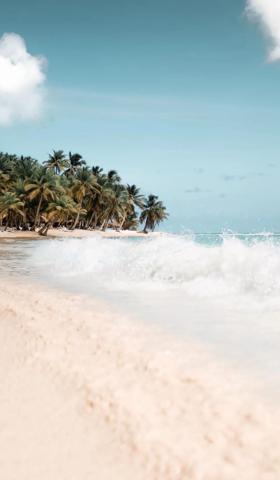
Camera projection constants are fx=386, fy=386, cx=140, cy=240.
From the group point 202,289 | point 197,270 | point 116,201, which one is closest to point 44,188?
point 116,201

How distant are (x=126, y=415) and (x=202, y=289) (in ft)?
16.0

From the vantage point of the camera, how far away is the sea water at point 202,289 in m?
4.40

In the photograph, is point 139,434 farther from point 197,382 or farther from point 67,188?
point 67,188

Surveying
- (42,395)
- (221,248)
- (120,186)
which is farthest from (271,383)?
(120,186)

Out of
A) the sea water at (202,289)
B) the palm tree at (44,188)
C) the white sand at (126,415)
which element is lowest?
the white sand at (126,415)

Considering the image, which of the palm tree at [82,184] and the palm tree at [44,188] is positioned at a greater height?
the palm tree at [82,184]

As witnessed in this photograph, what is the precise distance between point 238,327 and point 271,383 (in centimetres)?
176

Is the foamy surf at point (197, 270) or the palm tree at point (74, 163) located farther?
the palm tree at point (74, 163)

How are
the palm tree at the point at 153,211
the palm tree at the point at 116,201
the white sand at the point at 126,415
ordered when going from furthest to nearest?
the palm tree at the point at 153,211 < the palm tree at the point at 116,201 < the white sand at the point at 126,415

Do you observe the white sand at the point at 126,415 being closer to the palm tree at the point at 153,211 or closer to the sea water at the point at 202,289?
the sea water at the point at 202,289

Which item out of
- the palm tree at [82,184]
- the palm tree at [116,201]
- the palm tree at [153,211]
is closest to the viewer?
the palm tree at [82,184]

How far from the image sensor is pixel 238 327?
5031 mm

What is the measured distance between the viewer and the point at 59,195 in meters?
49.6

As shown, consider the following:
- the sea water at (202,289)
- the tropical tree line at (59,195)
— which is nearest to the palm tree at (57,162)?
the tropical tree line at (59,195)
